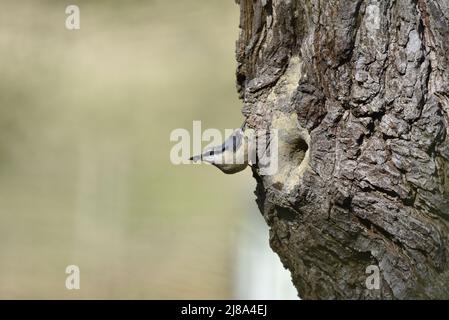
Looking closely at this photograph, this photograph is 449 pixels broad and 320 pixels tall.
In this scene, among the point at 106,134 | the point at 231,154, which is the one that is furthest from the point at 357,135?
the point at 106,134

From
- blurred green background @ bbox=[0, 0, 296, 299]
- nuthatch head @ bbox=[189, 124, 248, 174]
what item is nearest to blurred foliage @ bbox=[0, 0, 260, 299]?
blurred green background @ bbox=[0, 0, 296, 299]

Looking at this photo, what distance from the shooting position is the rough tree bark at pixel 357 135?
3.72ft

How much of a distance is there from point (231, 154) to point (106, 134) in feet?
4.31

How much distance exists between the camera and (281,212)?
1.35m

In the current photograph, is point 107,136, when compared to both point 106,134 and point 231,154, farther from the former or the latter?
point 231,154

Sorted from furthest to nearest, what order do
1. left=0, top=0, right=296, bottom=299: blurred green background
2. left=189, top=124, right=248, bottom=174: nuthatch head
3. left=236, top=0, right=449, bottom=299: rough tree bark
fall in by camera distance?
left=0, top=0, right=296, bottom=299: blurred green background < left=189, top=124, right=248, bottom=174: nuthatch head < left=236, top=0, right=449, bottom=299: rough tree bark

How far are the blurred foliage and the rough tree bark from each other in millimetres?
772

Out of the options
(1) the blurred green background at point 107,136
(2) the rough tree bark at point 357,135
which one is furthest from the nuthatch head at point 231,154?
(1) the blurred green background at point 107,136

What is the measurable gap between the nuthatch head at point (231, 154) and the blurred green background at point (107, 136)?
Answer: 675mm

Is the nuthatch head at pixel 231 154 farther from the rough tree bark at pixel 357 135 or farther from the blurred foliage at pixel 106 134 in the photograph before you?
the blurred foliage at pixel 106 134

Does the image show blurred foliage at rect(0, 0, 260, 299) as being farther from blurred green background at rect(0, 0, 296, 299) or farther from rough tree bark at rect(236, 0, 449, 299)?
rough tree bark at rect(236, 0, 449, 299)

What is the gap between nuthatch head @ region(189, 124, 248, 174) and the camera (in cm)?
133

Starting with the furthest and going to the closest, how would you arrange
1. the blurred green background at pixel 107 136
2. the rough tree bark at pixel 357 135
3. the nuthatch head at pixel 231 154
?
1. the blurred green background at pixel 107 136
2. the nuthatch head at pixel 231 154
3. the rough tree bark at pixel 357 135
